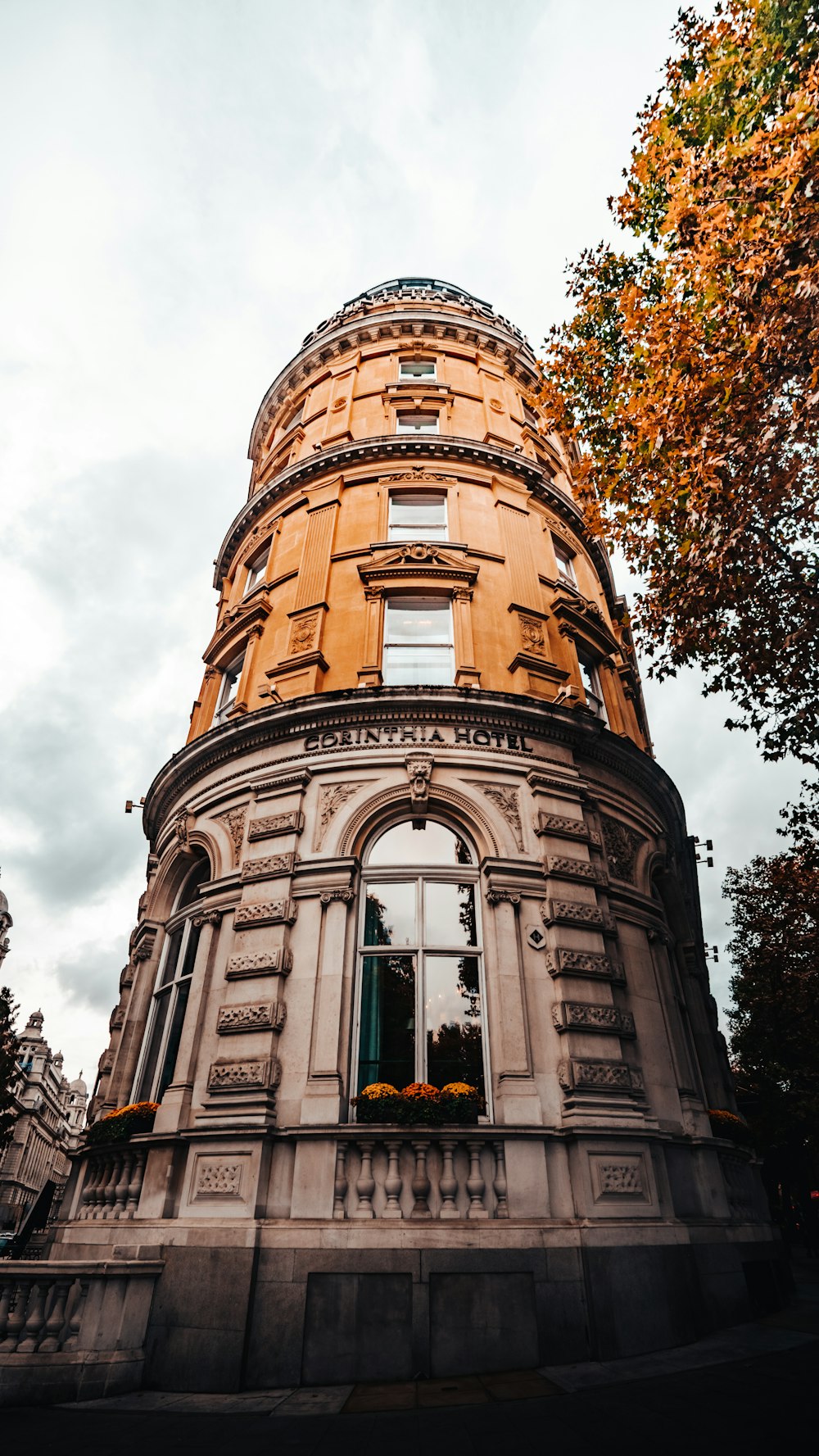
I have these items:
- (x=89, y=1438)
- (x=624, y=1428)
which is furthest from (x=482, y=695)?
(x=89, y=1438)

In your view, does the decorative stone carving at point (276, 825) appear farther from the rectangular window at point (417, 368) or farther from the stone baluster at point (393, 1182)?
the rectangular window at point (417, 368)

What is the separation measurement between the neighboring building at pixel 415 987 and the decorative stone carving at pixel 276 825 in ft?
0.16

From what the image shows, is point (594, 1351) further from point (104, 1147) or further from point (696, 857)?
point (696, 857)

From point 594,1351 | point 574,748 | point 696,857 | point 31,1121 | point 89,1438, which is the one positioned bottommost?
point 89,1438

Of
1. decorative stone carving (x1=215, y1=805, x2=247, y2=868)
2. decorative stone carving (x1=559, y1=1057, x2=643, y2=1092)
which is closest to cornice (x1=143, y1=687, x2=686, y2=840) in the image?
decorative stone carving (x1=215, y1=805, x2=247, y2=868)

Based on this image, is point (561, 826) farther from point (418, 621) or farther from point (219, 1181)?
point (219, 1181)

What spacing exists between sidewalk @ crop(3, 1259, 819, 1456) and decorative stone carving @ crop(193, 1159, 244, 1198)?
6.58ft

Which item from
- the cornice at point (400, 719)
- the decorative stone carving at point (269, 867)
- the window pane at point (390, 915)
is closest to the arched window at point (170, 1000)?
the decorative stone carving at point (269, 867)

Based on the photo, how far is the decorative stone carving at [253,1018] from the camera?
10734 millimetres

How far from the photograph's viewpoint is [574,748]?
14008mm

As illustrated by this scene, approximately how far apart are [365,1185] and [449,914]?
3.94 meters

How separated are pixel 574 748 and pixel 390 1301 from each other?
8.90 metres

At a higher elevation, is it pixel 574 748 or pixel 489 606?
pixel 489 606

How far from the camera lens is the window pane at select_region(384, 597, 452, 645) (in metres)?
15.7
